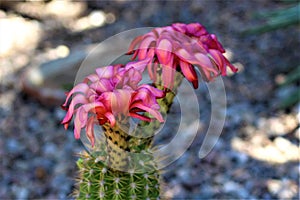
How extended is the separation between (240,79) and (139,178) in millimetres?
1736

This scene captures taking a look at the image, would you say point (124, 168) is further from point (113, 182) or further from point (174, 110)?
point (174, 110)

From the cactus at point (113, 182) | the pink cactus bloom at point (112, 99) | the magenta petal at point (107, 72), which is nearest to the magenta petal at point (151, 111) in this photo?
the pink cactus bloom at point (112, 99)

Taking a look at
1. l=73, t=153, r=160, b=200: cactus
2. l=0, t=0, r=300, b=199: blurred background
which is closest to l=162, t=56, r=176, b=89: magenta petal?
l=73, t=153, r=160, b=200: cactus

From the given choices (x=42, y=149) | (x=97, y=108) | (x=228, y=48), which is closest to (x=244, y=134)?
(x=228, y=48)

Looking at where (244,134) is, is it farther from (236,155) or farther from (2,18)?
(2,18)

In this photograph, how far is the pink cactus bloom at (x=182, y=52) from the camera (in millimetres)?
1056

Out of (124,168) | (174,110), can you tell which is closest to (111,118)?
(124,168)

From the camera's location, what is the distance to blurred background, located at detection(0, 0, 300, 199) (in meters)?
2.25

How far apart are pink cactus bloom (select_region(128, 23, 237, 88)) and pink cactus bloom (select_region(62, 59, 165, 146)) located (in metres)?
0.05

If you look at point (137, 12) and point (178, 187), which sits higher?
point (137, 12)

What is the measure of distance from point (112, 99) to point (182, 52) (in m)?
0.19

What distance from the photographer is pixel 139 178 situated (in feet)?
3.97

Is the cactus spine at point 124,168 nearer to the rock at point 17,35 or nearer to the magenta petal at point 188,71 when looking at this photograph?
the magenta petal at point 188,71

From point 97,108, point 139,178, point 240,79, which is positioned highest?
point 240,79
